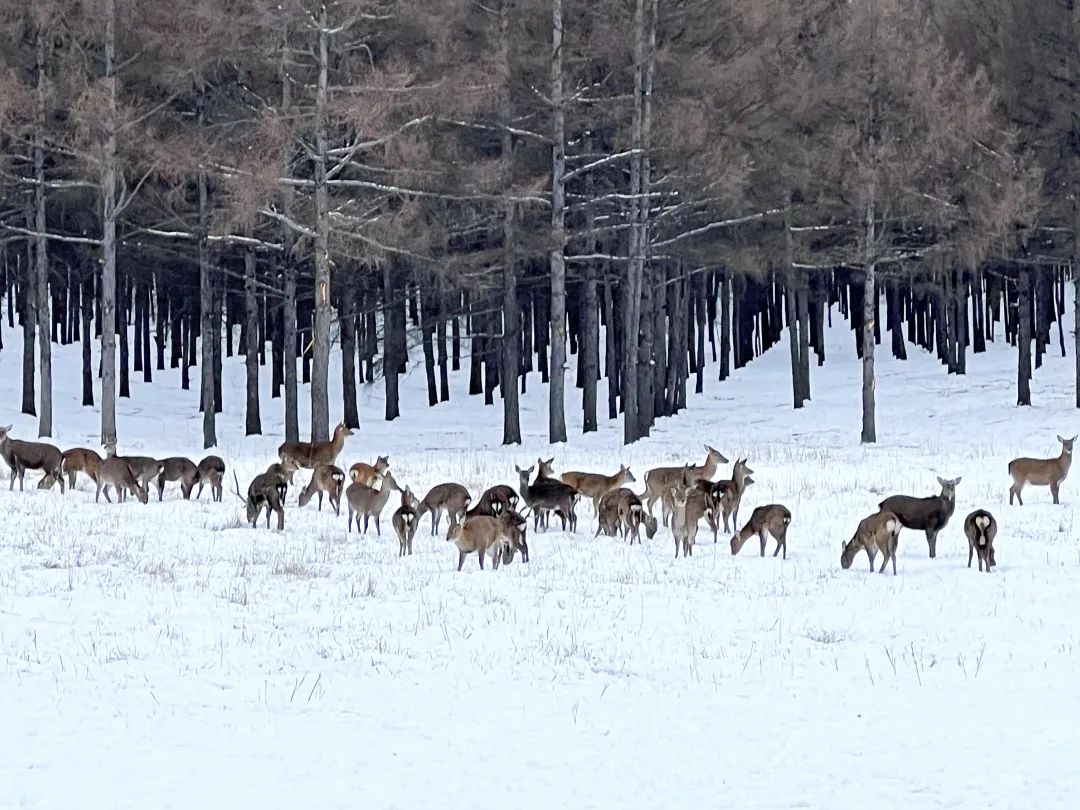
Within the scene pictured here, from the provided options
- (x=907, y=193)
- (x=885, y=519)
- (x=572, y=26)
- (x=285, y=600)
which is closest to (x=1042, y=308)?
(x=907, y=193)

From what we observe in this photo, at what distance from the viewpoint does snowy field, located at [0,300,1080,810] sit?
7.41 m

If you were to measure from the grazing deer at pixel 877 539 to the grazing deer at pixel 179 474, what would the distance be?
376 inches

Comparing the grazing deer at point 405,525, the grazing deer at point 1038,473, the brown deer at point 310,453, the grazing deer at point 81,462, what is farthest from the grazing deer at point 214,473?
the grazing deer at point 1038,473

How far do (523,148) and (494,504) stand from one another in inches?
846

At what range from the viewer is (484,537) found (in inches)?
536

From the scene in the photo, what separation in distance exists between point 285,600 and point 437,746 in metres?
4.18

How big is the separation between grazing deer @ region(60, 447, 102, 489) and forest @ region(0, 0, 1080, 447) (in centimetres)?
905

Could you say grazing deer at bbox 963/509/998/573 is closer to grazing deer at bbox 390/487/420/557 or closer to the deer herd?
the deer herd

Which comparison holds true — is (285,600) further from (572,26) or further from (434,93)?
(572,26)

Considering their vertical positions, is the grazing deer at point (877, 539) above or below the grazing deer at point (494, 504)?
below

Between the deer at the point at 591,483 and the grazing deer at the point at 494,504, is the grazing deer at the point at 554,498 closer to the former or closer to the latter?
the grazing deer at the point at 494,504

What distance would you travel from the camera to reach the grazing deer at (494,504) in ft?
50.1

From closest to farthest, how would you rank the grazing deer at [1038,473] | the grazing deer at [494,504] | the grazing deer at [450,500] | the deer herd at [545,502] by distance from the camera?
the deer herd at [545,502] < the grazing deer at [494,504] < the grazing deer at [450,500] < the grazing deer at [1038,473]

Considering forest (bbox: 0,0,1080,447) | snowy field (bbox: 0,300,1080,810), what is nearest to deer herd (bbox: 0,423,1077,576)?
snowy field (bbox: 0,300,1080,810)
